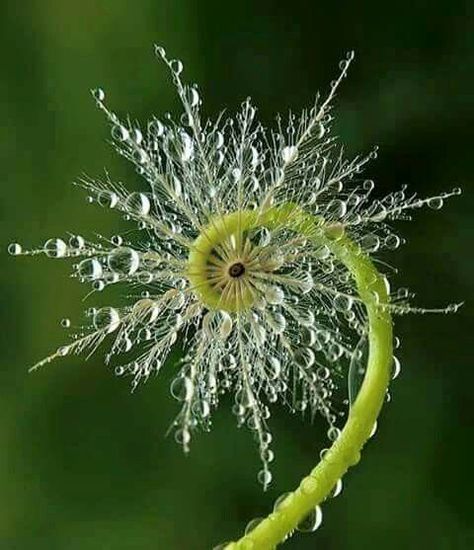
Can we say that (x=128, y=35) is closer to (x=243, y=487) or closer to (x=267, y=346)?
(x=243, y=487)

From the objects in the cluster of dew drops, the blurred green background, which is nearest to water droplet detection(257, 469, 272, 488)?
the cluster of dew drops

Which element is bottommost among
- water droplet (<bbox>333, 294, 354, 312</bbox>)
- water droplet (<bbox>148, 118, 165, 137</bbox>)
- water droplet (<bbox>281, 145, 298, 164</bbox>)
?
water droplet (<bbox>333, 294, 354, 312</bbox>)

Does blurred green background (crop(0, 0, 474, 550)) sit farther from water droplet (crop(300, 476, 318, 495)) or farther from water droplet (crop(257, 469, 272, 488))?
water droplet (crop(300, 476, 318, 495))

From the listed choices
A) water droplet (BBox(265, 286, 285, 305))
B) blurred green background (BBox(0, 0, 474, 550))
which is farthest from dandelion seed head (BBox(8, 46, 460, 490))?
blurred green background (BBox(0, 0, 474, 550))

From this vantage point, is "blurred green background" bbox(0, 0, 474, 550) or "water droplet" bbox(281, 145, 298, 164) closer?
"water droplet" bbox(281, 145, 298, 164)

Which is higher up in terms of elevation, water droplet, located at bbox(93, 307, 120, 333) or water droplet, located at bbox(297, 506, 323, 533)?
water droplet, located at bbox(93, 307, 120, 333)

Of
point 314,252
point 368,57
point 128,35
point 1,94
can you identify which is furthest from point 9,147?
point 314,252

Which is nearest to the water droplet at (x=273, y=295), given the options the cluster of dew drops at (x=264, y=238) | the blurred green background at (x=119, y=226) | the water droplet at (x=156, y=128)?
the cluster of dew drops at (x=264, y=238)

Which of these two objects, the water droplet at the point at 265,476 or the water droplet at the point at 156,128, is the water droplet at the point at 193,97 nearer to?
the water droplet at the point at 156,128
